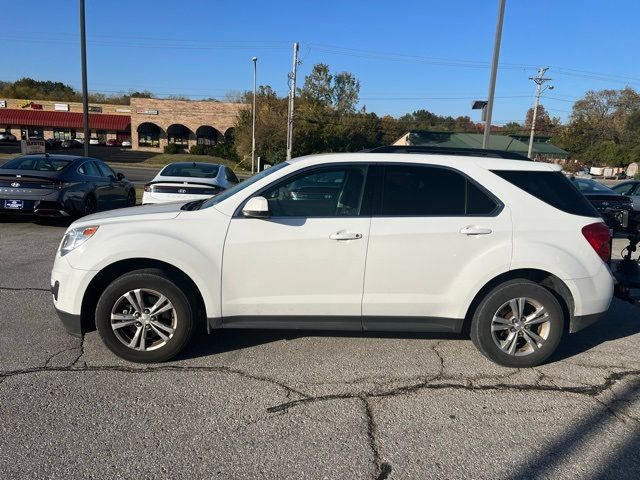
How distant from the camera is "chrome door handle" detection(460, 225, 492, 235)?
3828 millimetres

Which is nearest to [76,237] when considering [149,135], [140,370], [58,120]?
[140,370]

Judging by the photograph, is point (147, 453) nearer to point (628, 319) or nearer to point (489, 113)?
point (628, 319)

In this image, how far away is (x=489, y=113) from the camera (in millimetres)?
13531

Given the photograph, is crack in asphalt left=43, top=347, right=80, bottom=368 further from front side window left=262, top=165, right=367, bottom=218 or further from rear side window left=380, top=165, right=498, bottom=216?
rear side window left=380, top=165, right=498, bottom=216

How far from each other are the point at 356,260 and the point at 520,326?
1488 millimetres

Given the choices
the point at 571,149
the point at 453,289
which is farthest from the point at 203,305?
the point at 571,149

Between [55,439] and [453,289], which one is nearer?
[55,439]

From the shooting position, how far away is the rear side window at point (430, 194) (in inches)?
154

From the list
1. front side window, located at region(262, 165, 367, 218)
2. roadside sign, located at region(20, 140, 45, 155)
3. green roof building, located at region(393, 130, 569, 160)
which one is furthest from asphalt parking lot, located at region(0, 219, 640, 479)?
green roof building, located at region(393, 130, 569, 160)

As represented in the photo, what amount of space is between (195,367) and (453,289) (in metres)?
2.19

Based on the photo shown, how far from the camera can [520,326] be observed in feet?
12.9

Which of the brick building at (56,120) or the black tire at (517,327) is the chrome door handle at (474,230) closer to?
the black tire at (517,327)

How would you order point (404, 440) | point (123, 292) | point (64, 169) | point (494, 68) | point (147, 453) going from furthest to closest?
point (494, 68) < point (64, 169) < point (123, 292) < point (404, 440) < point (147, 453)

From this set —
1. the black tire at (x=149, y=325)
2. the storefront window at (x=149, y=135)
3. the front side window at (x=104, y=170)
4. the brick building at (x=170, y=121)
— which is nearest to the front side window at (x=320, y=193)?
the black tire at (x=149, y=325)
